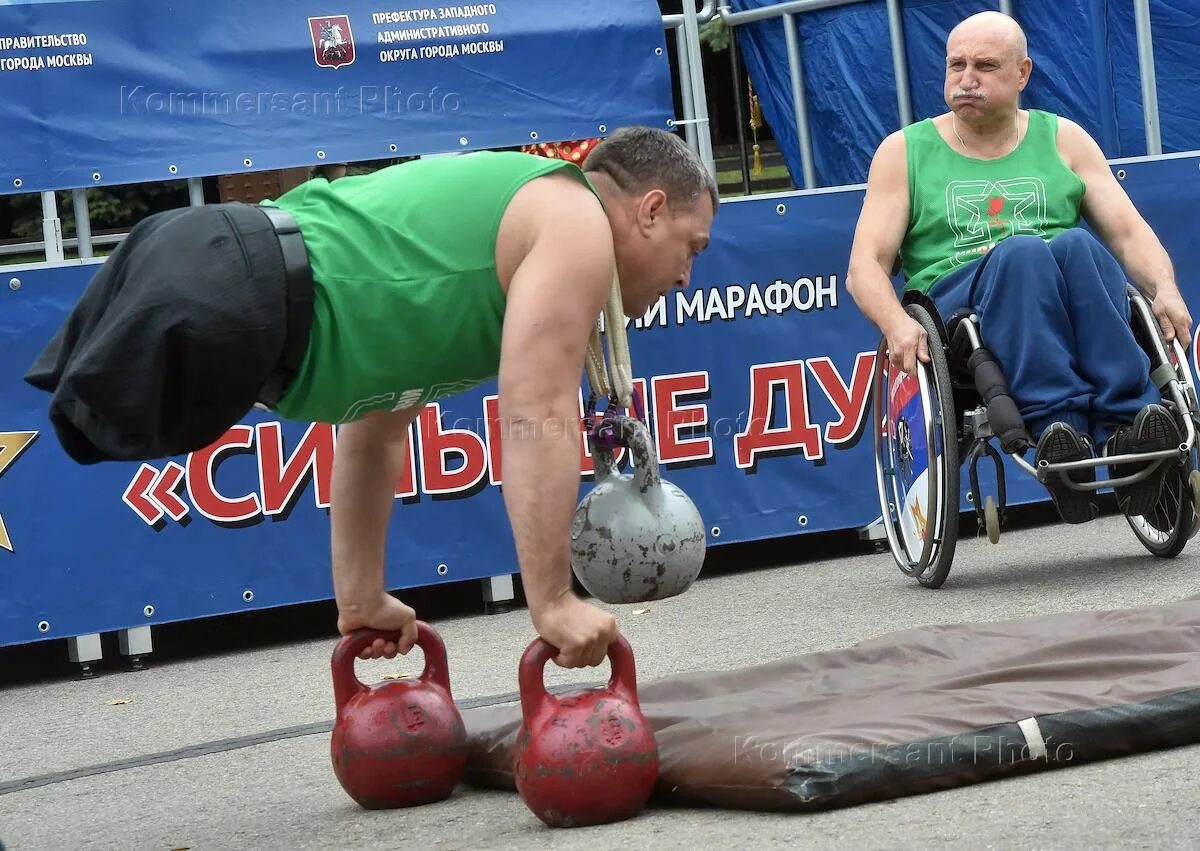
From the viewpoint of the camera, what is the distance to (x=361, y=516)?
11.4ft

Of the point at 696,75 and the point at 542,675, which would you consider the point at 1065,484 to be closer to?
the point at 542,675

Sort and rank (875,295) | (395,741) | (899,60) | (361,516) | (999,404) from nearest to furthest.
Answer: (395,741), (361,516), (999,404), (875,295), (899,60)

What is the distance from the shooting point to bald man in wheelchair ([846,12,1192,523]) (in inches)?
199

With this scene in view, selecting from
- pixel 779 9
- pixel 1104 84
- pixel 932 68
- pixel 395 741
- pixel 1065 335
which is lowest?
pixel 395 741

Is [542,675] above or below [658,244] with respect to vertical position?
below

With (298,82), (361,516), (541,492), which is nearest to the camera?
(541,492)

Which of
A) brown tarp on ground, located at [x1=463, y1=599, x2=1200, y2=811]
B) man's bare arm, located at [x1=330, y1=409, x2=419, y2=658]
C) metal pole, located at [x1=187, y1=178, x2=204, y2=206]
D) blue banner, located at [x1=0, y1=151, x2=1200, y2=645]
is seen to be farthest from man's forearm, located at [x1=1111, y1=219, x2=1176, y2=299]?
metal pole, located at [x1=187, y1=178, x2=204, y2=206]

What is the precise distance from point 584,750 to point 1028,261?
263 cm

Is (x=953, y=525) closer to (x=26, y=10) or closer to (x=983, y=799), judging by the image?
(x=983, y=799)

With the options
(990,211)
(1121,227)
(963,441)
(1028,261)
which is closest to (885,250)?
(990,211)

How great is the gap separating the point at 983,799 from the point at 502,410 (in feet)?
3.29

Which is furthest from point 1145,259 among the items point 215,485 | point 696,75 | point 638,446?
point 215,485

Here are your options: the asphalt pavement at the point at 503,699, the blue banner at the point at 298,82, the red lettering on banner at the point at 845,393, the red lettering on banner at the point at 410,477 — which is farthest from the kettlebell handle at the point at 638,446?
the blue banner at the point at 298,82

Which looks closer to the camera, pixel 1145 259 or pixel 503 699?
pixel 503 699
